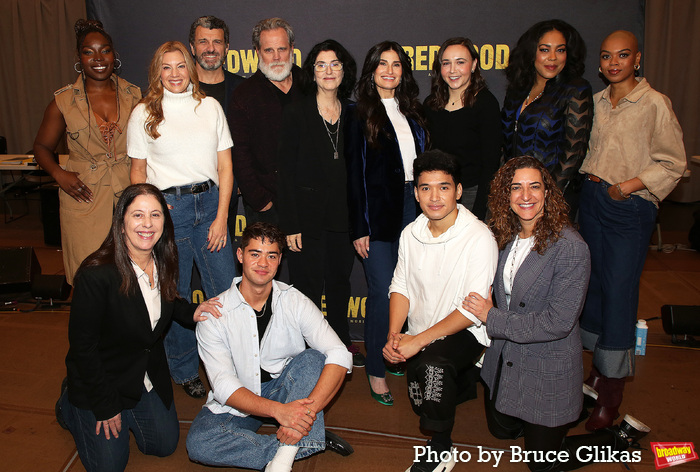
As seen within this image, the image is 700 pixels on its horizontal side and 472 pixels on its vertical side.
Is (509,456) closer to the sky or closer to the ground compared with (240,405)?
closer to the ground

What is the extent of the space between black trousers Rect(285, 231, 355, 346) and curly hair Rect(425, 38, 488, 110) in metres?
0.93

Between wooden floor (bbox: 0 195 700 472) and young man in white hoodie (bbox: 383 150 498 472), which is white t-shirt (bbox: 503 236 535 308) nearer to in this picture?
young man in white hoodie (bbox: 383 150 498 472)

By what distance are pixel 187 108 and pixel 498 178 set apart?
164cm

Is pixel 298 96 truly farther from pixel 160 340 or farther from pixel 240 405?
pixel 240 405

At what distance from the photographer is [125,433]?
2566 mm

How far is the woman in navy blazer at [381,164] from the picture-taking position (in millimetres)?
2959

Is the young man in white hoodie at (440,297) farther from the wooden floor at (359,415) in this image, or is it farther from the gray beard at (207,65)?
the gray beard at (207,65)

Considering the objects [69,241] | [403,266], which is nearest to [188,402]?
[69,241]

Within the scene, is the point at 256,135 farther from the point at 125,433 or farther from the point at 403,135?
the point at 125,433

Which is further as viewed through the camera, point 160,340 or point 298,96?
point 298,96

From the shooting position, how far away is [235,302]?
2602mm

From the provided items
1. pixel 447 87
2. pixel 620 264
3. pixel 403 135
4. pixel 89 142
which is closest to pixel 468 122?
pixel 447 87

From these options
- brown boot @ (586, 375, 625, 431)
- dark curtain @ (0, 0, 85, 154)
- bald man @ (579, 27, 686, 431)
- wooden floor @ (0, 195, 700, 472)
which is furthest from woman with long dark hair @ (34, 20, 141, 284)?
dark curtain @ (0, 0, 85, 154)

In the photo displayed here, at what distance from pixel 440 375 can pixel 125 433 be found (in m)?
1.48
